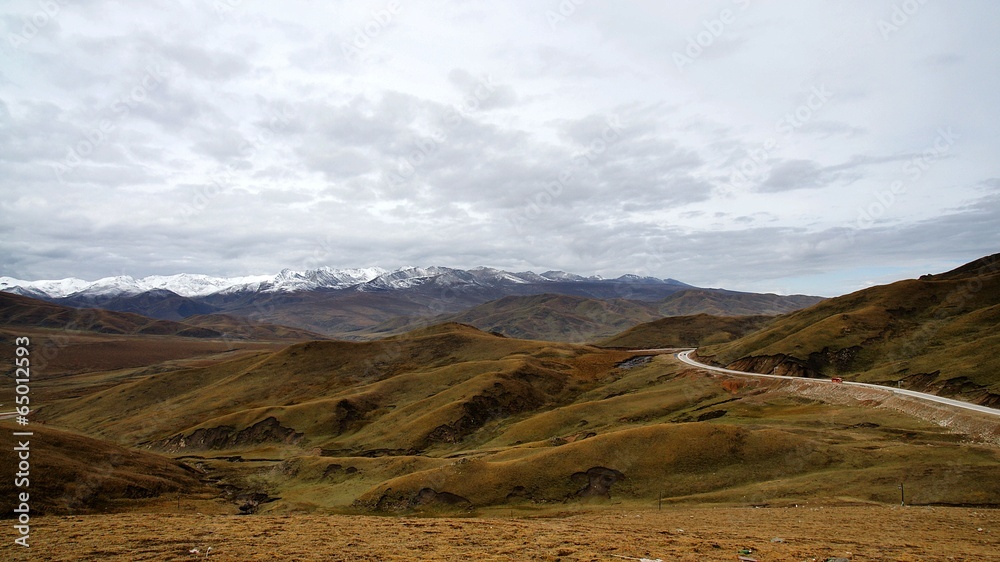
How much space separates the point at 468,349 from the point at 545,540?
151 m

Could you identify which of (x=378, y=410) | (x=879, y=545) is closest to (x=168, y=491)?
(x=378, y=410)

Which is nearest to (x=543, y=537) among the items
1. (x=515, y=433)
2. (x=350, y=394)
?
(x=515, y=433)

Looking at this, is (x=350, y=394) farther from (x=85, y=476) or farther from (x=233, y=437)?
(x=85, y=476)

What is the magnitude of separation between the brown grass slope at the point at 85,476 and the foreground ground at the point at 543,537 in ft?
48.5

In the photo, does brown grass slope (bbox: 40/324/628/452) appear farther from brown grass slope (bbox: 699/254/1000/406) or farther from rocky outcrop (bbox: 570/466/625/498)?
brown grass slope (bbox: 699/254/1000/406)

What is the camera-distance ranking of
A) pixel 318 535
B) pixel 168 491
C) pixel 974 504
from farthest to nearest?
pixel 168 491 → pixel 974 504 → pixel 318 535

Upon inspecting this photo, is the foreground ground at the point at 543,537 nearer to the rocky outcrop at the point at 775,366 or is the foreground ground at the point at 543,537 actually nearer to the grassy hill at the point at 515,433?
the grassy hill at the point at 515,433

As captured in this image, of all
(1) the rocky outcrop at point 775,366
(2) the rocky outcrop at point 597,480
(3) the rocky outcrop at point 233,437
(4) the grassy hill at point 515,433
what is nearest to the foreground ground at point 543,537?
(4) the grassy hill at point 515,433

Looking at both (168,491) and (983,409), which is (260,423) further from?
(983,409)

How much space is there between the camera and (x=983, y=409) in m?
63.2

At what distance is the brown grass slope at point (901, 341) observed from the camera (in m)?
79.4

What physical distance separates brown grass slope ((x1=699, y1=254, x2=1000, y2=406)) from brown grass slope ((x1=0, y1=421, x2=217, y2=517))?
108724mm

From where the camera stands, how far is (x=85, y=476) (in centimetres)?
5209

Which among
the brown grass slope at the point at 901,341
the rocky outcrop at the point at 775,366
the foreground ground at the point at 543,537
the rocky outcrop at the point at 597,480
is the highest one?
the brown grass slope at the point at 901,341
